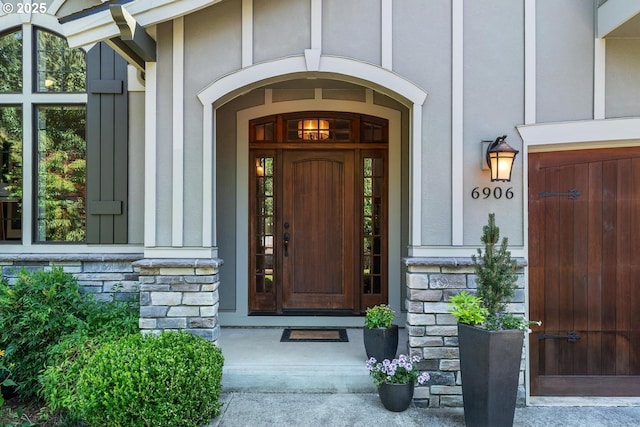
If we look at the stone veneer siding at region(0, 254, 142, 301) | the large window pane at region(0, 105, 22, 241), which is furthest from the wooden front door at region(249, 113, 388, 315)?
the large window pane at region(0, 105, 22, 241)

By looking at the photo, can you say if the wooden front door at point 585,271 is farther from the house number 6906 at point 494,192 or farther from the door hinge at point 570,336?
the house number 6906 at point 494,192

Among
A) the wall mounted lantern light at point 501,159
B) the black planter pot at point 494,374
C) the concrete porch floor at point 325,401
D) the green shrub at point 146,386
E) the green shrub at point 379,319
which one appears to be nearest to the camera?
the green shrub at point 146,386

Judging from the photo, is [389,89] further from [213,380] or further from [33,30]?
[33,30]

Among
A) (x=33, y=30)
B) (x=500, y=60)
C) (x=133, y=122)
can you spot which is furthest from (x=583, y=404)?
(x=33, y=30)

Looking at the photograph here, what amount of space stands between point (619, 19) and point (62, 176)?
538cm

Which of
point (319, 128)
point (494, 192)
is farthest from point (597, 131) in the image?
point (319, 128)

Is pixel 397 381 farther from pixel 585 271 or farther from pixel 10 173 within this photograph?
pixel 10 173

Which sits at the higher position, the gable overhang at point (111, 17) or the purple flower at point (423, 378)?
the gable overhang at point (111, 17)

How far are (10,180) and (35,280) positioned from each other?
132cm

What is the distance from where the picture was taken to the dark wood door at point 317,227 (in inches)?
200

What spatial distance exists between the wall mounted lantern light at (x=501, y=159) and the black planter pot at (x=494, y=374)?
1.22m

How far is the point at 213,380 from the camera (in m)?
3.14

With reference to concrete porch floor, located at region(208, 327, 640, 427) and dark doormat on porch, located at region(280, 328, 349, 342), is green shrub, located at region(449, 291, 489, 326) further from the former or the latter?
dark doormat on porch, located at region(280, 328, 349, 342)

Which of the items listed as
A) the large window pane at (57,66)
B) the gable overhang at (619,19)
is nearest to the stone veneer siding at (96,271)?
the large window pane at (57,66)
